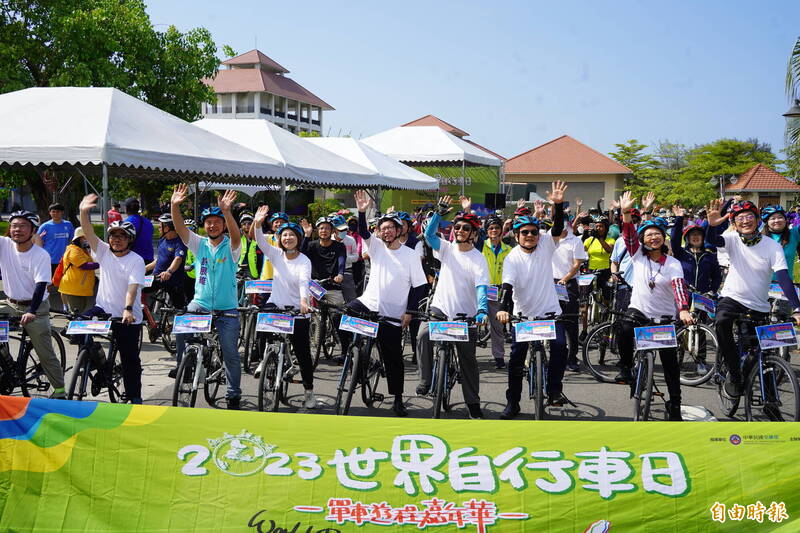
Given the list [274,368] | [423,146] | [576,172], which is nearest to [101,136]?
[274,368]

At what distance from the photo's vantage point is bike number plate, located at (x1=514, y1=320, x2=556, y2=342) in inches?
230

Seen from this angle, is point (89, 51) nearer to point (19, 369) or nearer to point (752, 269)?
point (19, 369)

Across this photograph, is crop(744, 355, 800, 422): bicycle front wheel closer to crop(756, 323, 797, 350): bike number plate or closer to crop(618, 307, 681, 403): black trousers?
crop(756, 323, 797, 350): bike number plate

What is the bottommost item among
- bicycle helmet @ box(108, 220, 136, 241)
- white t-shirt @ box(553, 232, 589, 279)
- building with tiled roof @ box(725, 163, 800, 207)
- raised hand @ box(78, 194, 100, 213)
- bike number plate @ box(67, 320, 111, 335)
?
bike number plate @ box(67, 320, 111, 335)

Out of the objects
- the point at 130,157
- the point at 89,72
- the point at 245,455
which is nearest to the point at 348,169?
the point at 130,157

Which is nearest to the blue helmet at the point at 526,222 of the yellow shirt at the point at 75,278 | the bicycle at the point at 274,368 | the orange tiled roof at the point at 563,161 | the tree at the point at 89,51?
the bicycle at the point at 274,368

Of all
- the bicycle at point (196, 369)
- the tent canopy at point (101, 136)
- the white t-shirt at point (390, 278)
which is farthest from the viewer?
the tent canopy at point (101, 136)

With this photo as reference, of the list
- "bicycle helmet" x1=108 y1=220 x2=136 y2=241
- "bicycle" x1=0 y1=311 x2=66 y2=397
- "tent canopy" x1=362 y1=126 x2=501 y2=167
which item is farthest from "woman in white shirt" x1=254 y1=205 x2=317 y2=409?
"tent canopy" x1=362 y1=126 x2=501 y2=167

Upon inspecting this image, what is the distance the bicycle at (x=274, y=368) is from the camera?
636cm

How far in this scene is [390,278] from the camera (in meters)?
6.67

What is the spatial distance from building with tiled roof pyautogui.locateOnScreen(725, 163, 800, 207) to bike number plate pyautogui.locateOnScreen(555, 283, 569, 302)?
62.6 metres

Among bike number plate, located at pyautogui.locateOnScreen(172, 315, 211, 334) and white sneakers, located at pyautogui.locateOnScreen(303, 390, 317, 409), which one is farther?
white sneakers, located at pyautogui.locateOnScreen(303, 390, 317, 409)

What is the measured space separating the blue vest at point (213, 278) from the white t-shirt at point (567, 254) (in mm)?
4571

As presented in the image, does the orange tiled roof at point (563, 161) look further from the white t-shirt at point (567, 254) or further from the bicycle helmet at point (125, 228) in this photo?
the bicycle helmet at point (125, 228)
